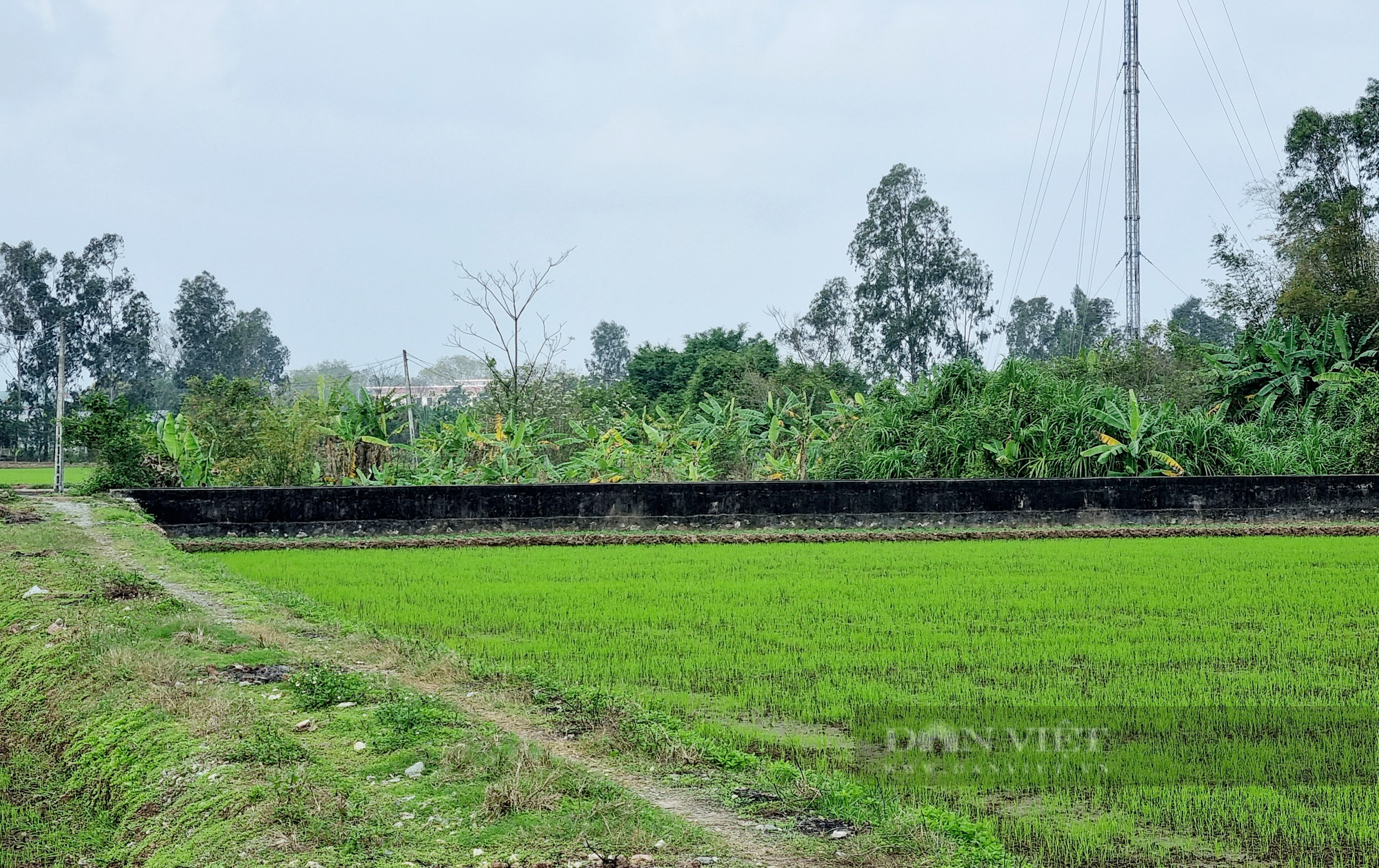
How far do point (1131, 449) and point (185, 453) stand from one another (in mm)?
12535

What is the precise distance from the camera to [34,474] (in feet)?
123

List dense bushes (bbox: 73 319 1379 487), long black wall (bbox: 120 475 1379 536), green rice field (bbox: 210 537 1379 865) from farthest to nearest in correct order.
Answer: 1. dense bushes (bbox: 73 319 1379 487)
2. long black wall (bbox: 120 475 1379 536)
3. green rice field (bbox: 210 537 1379 865)

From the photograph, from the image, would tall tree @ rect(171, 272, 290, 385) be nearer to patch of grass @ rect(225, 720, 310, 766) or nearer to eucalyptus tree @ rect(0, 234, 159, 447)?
eucalyptus tree @ rect(0, 234, 159, 447)

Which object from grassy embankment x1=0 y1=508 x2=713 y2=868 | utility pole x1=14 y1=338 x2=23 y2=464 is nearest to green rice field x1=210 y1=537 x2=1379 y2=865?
grassy embankment x1=0 y1=508 x2=713 y2=868

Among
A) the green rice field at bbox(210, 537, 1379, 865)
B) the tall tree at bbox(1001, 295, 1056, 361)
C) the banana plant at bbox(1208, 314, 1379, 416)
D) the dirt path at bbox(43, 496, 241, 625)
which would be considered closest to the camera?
the green rice field at bbox(210, 537, 1379, 865)

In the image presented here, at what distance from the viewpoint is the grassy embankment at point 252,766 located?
321 cm

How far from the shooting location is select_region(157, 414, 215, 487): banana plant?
14.9 m

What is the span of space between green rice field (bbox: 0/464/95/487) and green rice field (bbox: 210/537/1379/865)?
22.6 meters

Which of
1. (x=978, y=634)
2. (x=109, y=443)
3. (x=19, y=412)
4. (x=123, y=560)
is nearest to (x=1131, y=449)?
(x=978, y=634)

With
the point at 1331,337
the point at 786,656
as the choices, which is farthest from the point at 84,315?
the point at 786,656

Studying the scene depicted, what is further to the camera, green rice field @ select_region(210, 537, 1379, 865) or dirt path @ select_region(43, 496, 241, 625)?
dirt path @ select_region(43, 496, 241, 625)

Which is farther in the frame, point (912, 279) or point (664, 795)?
point (912, 279)

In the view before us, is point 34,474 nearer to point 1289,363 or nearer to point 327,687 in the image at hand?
point 1289,363

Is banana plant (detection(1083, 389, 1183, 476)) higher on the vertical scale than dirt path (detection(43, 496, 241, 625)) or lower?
higher
